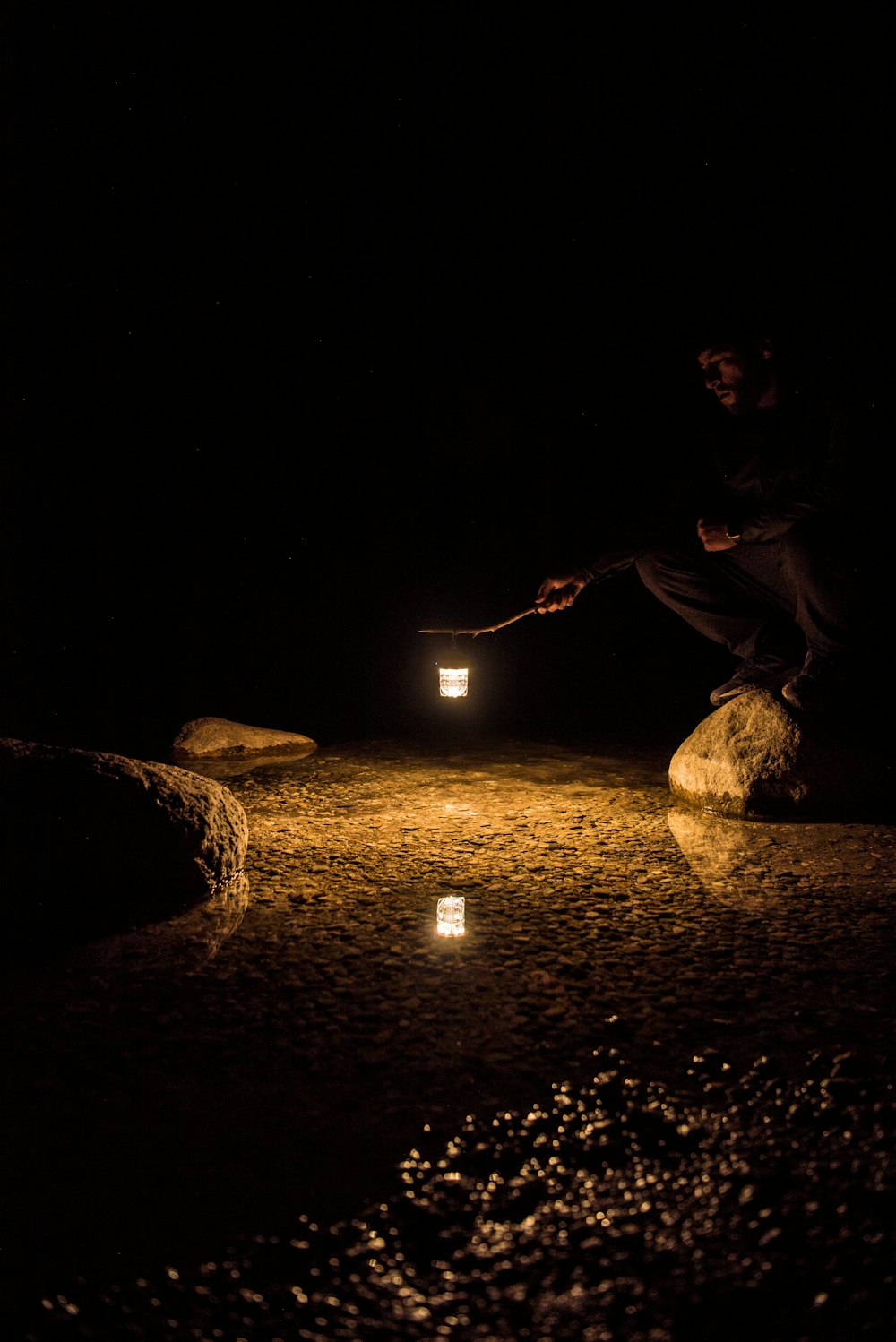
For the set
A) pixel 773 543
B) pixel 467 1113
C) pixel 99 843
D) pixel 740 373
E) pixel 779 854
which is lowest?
pixel 467 1113

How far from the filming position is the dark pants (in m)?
3.60

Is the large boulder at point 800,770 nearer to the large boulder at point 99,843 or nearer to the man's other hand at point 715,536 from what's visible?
the man's other hand at point 715,536

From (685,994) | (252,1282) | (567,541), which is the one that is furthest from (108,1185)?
(567,541)

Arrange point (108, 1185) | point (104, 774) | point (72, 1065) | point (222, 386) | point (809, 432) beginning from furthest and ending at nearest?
point (222, 386), point (809, 432), point (104, 774), point (72, 1065), point (108, 1185)

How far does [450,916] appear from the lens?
8.20ft

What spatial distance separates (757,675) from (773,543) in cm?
68

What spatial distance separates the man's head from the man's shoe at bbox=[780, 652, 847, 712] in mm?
1332

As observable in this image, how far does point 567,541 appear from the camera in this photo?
1058 cm

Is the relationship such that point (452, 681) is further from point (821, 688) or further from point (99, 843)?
point (99, 843)

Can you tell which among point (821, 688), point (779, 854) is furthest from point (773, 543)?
point (779, 854)

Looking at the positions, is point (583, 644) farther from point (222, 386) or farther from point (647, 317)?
point (222, 386)

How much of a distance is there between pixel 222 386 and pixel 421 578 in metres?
3.71

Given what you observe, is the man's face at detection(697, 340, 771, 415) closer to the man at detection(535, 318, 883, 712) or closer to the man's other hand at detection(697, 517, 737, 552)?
the man at detection(535, 318, 883, 712)

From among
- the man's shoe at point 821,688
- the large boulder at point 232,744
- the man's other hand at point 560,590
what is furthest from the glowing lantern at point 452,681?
the man's shoe at point 821,688
